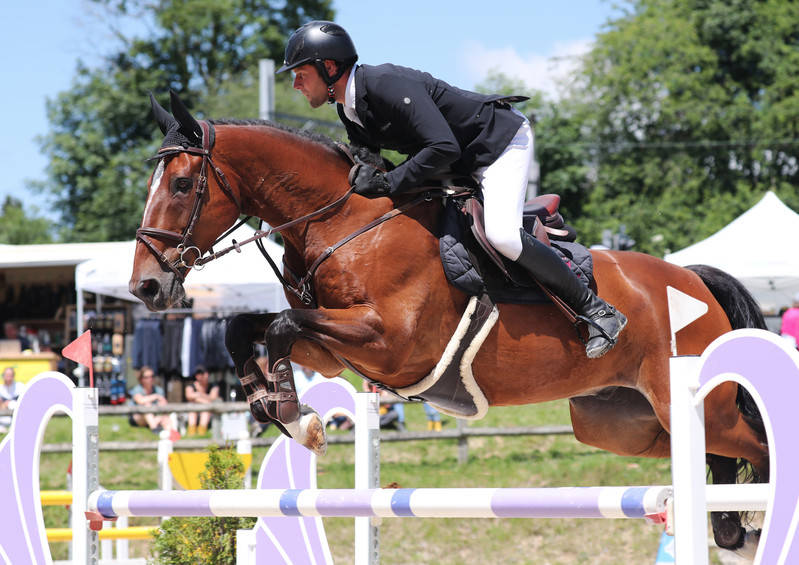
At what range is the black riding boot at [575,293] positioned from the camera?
11.9 ft

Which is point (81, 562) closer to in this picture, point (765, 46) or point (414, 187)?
point (414, 187)

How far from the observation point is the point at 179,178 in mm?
3465

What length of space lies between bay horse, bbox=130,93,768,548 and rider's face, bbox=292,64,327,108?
22cm

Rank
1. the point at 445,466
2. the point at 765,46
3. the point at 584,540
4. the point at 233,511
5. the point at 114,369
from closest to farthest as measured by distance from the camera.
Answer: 1. the point at 233,511
2. the point at 584,540
3. the point at 445,466
4. the point at 114,369
5. the point at 765,46

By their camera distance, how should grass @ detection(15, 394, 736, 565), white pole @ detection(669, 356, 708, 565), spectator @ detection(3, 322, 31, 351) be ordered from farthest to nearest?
spectator @ detection(3, 322, 31, 351) < grass @ detection(15, 394, 736, 565) < white pole @ detection(669, 356, 708, 565)

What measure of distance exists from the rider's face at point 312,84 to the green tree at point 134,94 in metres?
24.2

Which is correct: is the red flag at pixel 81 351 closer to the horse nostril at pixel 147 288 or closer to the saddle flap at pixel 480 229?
the horse nostril at pixel 147 288

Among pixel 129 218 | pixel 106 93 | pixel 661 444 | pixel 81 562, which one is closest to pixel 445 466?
pixel 661 444

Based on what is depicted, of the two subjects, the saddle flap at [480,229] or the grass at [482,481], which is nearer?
the saddle flap at [480,229]

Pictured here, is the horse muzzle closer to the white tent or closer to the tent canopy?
the white tent

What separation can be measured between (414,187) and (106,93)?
26.9 metres

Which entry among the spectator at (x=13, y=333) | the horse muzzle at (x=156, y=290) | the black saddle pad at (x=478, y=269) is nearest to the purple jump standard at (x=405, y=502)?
the horse muzzle at (x=156, y=290)

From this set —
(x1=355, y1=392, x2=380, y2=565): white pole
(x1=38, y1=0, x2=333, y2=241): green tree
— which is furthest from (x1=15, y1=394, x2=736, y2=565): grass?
(x1=38, y1=0, x2=333, y2=241): green tree

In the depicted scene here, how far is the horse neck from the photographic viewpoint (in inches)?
143
